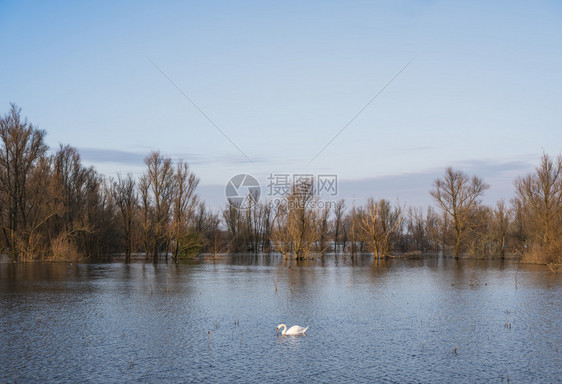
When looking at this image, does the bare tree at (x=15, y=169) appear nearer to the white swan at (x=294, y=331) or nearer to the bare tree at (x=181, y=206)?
the bare tree at (x=181, y=206)

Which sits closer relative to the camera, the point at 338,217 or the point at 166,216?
the point at 166,216

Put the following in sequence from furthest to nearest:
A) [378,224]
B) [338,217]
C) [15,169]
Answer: [338,217]
[378,224]
[15,169]

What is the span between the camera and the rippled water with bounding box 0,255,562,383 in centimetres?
966

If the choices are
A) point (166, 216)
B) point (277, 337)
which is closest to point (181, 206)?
point (166, 216)

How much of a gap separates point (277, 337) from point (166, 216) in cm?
4167

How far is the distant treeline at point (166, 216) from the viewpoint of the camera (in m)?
42.1

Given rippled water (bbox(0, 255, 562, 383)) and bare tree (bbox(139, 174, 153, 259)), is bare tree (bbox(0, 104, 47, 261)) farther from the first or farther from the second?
rippled water (bbox(0, 255, 562, 383))

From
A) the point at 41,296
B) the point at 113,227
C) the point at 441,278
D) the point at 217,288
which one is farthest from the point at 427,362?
Answer: the point at 113,227

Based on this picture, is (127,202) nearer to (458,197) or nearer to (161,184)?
(161,184)

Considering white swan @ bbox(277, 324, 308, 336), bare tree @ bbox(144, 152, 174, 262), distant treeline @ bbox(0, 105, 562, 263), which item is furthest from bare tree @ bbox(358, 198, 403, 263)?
white swan @ bbox(277, 324, 308, 336)

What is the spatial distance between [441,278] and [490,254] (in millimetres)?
26961

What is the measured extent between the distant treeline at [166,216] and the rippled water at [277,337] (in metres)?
22.4

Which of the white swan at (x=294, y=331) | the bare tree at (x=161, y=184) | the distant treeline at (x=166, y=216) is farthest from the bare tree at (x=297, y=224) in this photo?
the white swan at (x=294, y=331)

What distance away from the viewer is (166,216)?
5216cm
